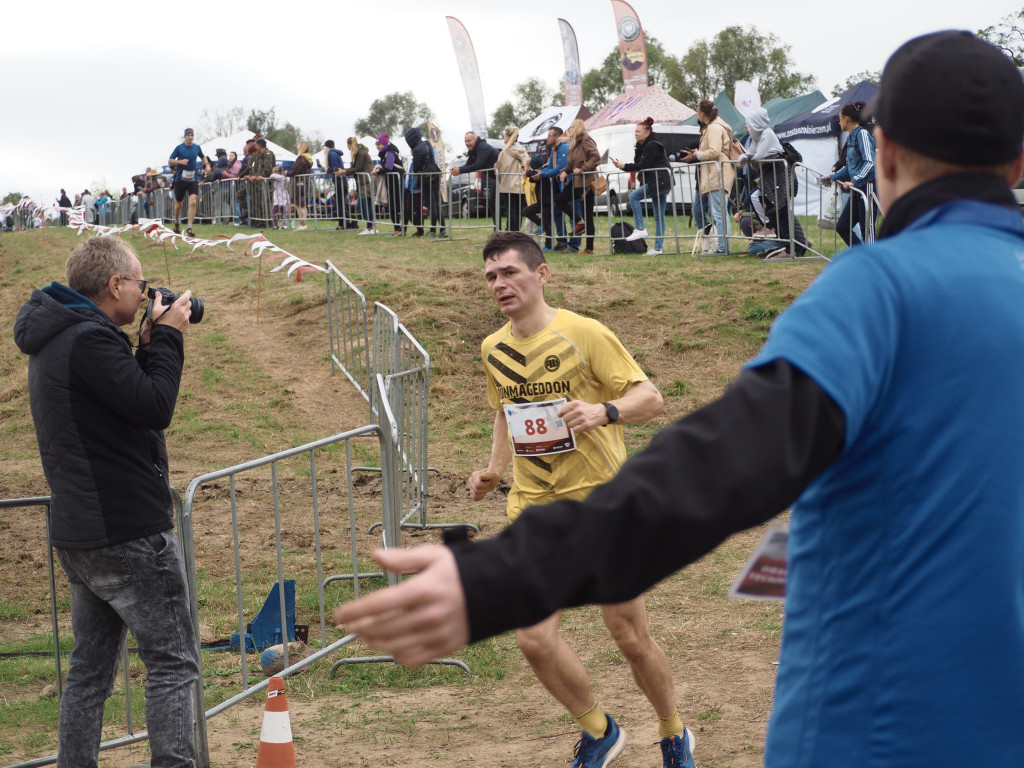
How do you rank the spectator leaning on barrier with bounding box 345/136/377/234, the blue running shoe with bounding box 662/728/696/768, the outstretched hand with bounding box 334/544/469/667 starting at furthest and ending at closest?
the spectator leaning on barrier with bounding box 345/136/377/234, the blue running shoe with bounding box 662/728/696/768, the outstretched hand with bounding box 334/544/469/667

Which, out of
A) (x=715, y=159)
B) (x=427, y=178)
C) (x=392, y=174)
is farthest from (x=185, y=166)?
(x=715, y=159)

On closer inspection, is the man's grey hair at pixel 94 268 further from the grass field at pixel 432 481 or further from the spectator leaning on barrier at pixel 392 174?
the spectator leaning on barrier at pixel 392 174

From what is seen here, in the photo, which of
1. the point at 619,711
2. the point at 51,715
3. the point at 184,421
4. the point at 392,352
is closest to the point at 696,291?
the point at 392,352

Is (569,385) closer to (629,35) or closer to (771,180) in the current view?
(771,180)

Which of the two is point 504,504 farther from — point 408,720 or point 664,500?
point 664,500

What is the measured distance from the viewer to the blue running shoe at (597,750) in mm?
4496

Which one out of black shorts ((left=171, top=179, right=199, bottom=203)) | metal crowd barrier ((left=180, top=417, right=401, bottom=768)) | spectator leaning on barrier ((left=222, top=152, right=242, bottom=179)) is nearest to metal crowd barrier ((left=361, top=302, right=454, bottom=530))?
metal crowd barrier ((left=180, top=417, right=401, bottom=768))

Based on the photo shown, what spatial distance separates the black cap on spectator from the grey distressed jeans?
330 cm

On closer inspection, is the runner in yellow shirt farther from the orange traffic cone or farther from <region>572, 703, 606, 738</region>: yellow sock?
the orange traffic cone

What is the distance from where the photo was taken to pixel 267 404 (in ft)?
40.0

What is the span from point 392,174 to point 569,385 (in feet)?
56.4

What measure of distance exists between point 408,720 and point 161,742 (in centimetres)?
162

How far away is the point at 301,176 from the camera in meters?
24.1

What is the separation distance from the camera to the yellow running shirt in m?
4.54
